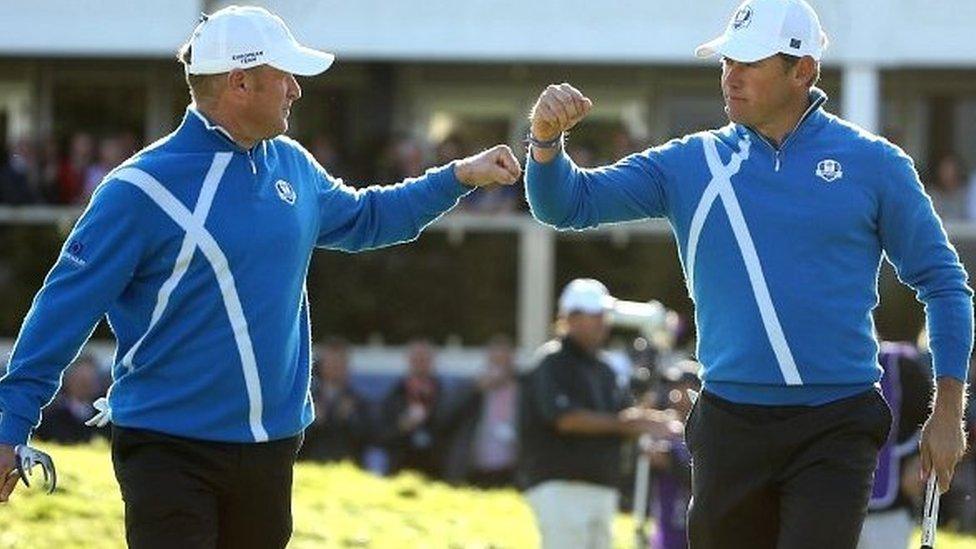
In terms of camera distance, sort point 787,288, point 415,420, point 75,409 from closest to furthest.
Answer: point 787,288 → point 75,409 → point 415,420

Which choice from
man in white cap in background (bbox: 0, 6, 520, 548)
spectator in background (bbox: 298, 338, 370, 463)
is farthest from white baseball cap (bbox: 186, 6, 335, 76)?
spectator in background (bbox: 298, 338, 370, 463)

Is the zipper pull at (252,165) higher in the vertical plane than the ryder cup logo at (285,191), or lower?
higher

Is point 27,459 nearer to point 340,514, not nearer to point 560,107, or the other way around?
point 560,107

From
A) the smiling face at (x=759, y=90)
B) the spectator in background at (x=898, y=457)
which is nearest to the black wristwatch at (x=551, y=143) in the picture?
the smiling face at (x=759, y=90)

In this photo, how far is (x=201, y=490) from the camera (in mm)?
6793

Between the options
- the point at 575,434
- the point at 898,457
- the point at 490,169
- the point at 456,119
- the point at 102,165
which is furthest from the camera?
the point at 456,119

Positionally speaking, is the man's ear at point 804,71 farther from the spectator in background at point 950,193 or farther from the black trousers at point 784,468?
the spectator in background at point 950,193

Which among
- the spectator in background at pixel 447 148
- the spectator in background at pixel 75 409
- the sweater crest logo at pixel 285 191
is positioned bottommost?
the spectator in background at pixel 75 409

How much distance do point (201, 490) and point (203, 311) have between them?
49cm

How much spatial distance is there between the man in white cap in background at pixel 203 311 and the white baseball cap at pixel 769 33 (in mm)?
1213

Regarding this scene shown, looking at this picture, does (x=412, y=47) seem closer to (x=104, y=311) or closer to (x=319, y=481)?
(x=319, y=481)

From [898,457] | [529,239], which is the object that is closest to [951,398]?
[898,457]

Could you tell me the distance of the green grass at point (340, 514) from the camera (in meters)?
11.9

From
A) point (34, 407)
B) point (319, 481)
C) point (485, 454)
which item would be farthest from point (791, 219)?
point (485, 454)
